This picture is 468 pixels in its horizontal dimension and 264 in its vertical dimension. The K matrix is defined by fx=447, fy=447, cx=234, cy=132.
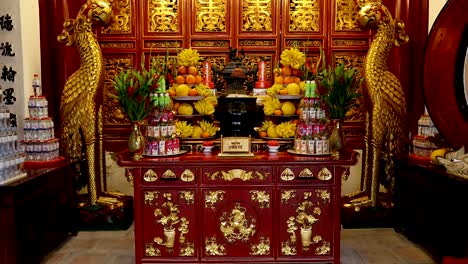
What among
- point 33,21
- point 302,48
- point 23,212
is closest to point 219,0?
point 302,48

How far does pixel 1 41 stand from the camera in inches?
144

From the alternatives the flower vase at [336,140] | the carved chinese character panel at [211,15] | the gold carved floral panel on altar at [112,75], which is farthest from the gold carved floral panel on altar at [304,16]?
the flower vase at [336,140]

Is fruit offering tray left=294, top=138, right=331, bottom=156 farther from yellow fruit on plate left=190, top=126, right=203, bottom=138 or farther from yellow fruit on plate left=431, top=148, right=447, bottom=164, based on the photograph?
yellow fruit on plate left=431, top=148, right=447, bottom=164

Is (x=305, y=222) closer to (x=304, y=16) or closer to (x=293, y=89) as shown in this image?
(x=293, y=89)

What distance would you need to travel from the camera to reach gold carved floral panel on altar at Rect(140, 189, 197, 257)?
2.89 m

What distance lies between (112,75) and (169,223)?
248 centimetres

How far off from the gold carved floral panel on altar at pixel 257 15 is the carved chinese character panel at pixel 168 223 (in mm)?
2526

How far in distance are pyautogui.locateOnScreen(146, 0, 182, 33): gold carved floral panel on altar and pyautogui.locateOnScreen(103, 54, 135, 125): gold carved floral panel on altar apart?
0.41m

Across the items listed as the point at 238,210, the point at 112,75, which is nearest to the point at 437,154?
the point at 238,210

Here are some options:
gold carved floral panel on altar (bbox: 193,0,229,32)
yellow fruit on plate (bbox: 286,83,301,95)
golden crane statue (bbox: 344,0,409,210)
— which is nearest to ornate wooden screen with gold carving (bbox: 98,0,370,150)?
gold carved floral panel on altar (bbox: 193,0,229,32)

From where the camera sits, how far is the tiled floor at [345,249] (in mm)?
3311

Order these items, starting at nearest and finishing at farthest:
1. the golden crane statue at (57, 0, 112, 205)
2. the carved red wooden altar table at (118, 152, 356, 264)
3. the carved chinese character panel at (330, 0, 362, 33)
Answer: the carved red wooden altar table at (118, 152, 356, 264) → the golden crane statue at (57, 0, 112, 205) → the carved chinese character panel at (330, 0, 362, 33)

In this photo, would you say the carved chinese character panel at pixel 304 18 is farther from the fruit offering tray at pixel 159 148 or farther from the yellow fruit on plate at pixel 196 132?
the fruit offering tray at pixel 159 148

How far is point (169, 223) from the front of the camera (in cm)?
290
